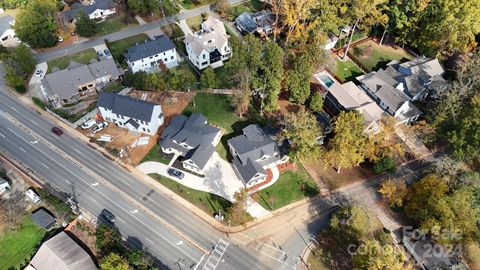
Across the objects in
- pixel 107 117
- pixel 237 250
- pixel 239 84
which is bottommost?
pixel 237 250

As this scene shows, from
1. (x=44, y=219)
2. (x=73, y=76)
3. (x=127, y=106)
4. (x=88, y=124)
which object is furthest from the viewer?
(x=73, y=76)

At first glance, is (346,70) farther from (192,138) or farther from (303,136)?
(192,138)

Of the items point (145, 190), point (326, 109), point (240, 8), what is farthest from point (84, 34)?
point (326, 109)

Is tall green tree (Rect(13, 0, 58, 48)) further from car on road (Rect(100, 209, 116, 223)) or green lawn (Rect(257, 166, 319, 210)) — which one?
green lawn (Rect(257, 166, 319, 210))

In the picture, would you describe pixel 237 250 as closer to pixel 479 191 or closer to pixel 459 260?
pixel 459 260

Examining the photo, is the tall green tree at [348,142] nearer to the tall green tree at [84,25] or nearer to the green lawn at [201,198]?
the green lawn at [201,198]

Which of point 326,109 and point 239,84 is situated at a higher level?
point 239,84

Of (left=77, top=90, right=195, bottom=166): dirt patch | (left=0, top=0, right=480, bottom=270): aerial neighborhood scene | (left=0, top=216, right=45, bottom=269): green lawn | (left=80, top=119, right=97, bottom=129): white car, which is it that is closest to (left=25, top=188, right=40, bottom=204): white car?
(left=0, top=0, right=480, bottom=270): aerial neighborhood scene

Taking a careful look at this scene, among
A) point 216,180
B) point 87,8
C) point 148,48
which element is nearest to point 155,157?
point 216,180
